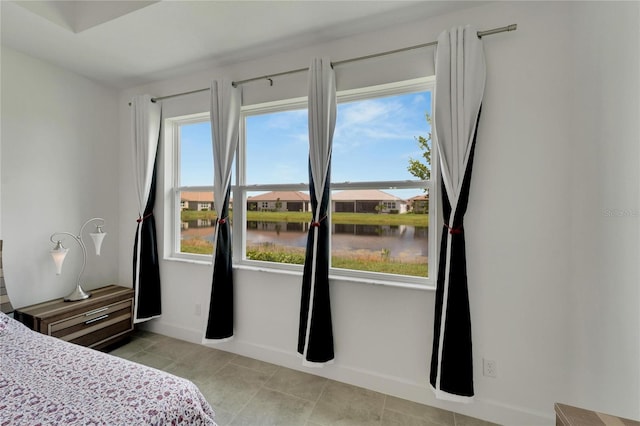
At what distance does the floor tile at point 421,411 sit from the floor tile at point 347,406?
0.08 meters

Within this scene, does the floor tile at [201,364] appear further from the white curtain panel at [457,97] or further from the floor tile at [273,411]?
the white curtain panel at [457,97]

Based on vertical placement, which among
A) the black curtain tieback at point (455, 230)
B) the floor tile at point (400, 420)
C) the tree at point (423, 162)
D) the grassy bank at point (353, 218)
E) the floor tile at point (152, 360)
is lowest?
the floor tile at point (400, 420)

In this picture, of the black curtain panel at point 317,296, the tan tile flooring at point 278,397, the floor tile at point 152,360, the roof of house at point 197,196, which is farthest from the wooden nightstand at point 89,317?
the black curtain panel at point 317,296

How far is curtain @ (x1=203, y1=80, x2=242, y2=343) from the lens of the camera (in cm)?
223

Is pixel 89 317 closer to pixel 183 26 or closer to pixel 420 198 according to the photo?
pixel 183 26

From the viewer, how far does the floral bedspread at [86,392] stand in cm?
93

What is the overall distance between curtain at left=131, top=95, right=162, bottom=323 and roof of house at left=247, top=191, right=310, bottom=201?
3.71 feet

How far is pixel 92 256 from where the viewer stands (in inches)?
106

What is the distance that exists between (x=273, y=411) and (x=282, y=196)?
1607 mm

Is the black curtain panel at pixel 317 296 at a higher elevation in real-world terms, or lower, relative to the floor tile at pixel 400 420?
higher

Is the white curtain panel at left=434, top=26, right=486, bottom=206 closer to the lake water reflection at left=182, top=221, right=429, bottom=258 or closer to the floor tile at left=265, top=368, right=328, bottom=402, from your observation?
the lake water reflection at left=182, top=221, right=429, bottom=258

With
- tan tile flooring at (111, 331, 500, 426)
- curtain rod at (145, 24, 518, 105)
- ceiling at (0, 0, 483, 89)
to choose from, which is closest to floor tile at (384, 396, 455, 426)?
tan tile flooring at (111, 331, 500, 426)

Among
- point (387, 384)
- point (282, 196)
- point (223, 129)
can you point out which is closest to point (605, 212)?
point (387, 384)

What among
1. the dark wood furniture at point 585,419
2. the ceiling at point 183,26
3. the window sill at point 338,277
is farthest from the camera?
the window sill at point 338,277
